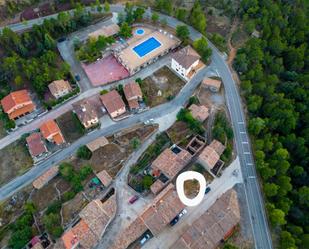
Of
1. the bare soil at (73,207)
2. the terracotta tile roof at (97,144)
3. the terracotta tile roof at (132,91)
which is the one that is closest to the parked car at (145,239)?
the bare soil at (73,207)

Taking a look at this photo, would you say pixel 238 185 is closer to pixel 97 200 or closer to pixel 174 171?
pixel 174 171

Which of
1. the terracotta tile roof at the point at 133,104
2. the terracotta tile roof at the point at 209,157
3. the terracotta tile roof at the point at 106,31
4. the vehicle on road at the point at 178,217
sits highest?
the terracotta tile roof at the point at 106,31

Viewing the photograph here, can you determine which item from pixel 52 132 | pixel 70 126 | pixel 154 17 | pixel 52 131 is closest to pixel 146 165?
pixel 70 126

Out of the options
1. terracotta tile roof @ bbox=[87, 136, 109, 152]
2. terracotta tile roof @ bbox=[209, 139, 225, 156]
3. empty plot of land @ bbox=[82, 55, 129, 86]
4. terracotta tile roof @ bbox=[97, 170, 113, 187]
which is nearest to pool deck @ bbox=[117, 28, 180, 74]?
empty plot of land @ bbox=[82, 55, 129, 86]

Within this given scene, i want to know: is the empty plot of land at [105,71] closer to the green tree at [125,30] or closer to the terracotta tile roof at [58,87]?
the terracotta tile roof at [58,87]

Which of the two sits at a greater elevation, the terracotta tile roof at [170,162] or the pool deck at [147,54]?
the pool deck at [147,54]

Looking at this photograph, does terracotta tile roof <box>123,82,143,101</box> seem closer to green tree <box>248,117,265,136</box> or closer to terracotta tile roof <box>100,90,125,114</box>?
terracotta tile roof <box>100,90,125,114</box>
